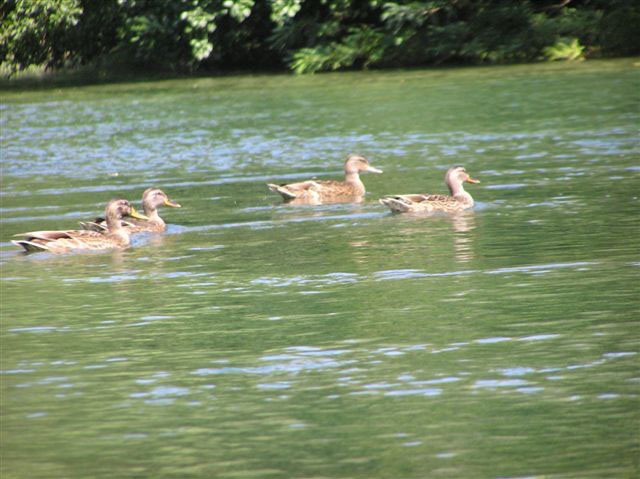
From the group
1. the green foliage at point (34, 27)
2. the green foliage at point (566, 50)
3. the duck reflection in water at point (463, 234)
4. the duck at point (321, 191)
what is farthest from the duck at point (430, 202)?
the green foliage at point (34, 27)

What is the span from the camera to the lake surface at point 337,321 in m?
7.25

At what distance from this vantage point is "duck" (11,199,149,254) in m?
14.3

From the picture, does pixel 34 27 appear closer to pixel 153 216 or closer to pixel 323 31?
pixel 323 31

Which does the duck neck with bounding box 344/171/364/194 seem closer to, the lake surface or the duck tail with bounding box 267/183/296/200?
the lake surface

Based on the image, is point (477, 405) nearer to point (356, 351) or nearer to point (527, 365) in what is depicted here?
point (527, 365)

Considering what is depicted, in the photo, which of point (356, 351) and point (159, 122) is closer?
point (356, 351)

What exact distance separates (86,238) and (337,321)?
5208 millimetres

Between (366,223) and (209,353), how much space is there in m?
6.33

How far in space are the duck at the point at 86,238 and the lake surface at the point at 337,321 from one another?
224 millimetres

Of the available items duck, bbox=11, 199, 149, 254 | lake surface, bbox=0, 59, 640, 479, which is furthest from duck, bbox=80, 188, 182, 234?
lake surface, bbox=0, 59, 640, 479

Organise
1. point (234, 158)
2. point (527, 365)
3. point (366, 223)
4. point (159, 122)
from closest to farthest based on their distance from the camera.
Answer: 1. point (527, 365)
2. point (366, 223)
3. point (234, 158)
4. point (159, 122)

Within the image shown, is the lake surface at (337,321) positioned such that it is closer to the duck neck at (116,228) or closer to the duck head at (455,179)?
the duck neck at (116,228)

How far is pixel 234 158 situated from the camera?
22578 mm

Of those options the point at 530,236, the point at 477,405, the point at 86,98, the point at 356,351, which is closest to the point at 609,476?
the point at 477,405
